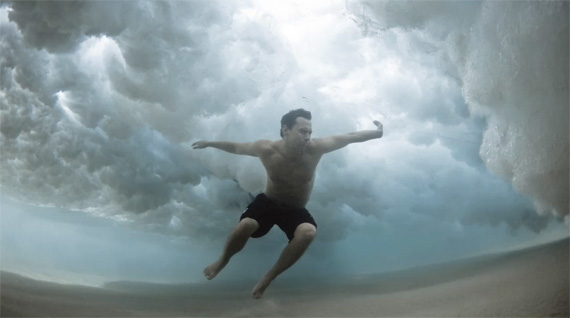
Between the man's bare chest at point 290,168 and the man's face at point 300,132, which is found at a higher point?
the man's face at point 300,132

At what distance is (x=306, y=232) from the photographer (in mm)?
4793

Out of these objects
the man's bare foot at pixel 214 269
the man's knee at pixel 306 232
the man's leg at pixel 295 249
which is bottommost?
the man's bare foot at pixel 214 269

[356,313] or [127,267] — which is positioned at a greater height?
[127,267]

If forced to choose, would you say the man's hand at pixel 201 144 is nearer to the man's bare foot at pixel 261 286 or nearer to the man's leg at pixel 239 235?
the man's leg at pixel 239 235

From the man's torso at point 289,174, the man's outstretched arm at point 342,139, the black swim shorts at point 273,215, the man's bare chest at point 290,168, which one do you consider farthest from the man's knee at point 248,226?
the man's outstretched arm at point 342,139

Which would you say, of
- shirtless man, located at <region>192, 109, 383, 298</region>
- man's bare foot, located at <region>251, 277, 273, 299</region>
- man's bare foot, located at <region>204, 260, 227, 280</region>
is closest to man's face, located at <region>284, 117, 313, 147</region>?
shirtless man, located at <region>192, 109, 383, 298</region>

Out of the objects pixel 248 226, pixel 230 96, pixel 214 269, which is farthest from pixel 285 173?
pixel 230 96

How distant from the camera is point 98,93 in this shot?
14.7m

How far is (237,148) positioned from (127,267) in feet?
352

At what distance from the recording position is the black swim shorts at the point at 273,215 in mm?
5387

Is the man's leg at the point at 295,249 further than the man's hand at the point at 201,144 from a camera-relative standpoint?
No

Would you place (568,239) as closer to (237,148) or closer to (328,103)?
(237,148)

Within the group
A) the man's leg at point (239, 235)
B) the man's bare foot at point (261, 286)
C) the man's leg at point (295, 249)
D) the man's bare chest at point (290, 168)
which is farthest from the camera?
the man's bare chest at point (290, 168)

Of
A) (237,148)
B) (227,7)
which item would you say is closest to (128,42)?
(227,7)
